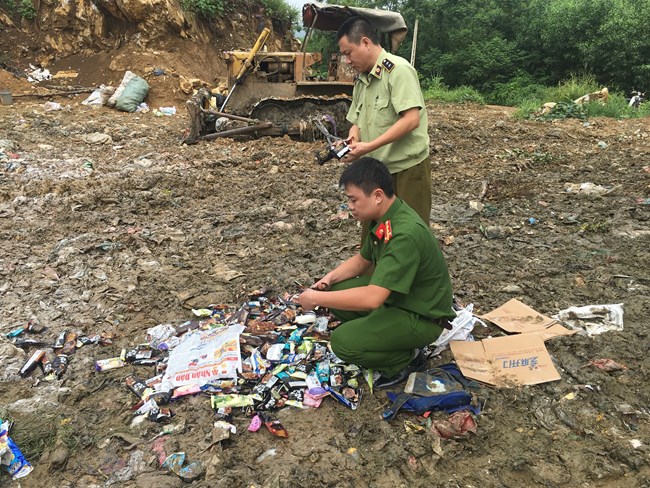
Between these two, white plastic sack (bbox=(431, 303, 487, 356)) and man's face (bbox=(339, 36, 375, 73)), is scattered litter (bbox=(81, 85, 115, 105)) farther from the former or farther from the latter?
white plastic sack (bbox=(431, 303, 487, 356))

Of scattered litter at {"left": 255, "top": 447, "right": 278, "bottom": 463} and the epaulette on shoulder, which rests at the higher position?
the epaulette on shoulder

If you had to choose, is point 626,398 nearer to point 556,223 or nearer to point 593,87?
point 556,223

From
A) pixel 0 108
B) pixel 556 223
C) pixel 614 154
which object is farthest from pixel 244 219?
pixel 0 108

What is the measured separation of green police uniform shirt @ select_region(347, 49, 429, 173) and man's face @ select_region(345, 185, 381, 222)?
0.74 metres

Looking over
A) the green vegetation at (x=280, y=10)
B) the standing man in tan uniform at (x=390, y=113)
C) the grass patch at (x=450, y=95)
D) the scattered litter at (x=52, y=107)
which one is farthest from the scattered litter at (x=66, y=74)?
the standing man in tan uniform at (x=390, y=113)

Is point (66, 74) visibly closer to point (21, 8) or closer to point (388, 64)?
point (21, 8)

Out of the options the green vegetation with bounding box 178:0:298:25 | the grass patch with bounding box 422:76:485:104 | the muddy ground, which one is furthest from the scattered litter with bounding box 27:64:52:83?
the grass patch with bounding box 422:76:485:104

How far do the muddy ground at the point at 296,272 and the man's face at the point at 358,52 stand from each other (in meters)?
1.72

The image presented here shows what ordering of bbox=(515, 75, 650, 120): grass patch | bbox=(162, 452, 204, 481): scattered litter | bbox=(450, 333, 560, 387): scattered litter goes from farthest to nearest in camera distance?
1. bbox=(515, 75, 650, 120): grass patch
2. bbox=(450, 333, 560, 387): scattered litter
3. bbox=(162, 452, 204, 481): scattered litter

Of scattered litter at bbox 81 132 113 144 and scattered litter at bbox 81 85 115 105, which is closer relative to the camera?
scattered litter at bbox 81 132 113 144

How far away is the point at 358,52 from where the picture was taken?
2826mm

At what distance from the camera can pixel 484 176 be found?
21.0 ft

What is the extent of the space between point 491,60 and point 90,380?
60.3 feet

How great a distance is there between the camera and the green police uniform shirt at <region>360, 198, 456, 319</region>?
7.38ft
